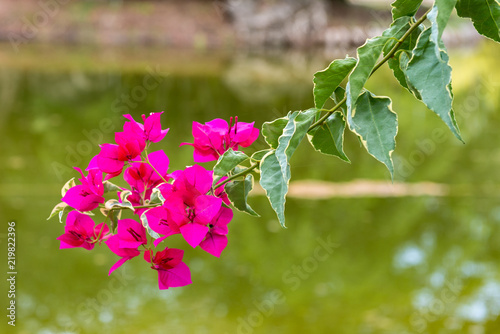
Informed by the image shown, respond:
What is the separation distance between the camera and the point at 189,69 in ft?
34.5

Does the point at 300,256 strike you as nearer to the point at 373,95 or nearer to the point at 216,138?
the point at 216,138

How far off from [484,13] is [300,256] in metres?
3.58

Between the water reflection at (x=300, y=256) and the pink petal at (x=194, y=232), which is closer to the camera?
the pink petal at (x=194, y=232)

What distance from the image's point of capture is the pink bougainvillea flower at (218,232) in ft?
1.97

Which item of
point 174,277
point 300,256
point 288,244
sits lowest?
point 174,277

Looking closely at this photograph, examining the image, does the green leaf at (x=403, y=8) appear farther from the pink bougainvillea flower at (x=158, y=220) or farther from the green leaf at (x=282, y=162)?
the pink bougainvillea flower at (x=158, y=220)

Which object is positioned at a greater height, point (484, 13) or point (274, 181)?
point (484, 13)

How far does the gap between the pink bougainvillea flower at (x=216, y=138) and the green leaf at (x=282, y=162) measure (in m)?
0.12

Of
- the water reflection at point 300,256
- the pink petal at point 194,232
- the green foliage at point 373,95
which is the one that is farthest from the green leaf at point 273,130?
the water reflection at point 300,256

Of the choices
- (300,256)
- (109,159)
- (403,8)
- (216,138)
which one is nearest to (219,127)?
(216,138)

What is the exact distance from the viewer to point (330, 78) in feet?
1.83

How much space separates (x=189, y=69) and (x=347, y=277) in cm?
726

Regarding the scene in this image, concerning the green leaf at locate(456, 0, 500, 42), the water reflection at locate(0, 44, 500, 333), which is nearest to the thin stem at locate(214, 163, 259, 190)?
the green leaf at locate(456, 0, 500, 42)

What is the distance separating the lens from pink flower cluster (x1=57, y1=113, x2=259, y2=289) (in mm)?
573
